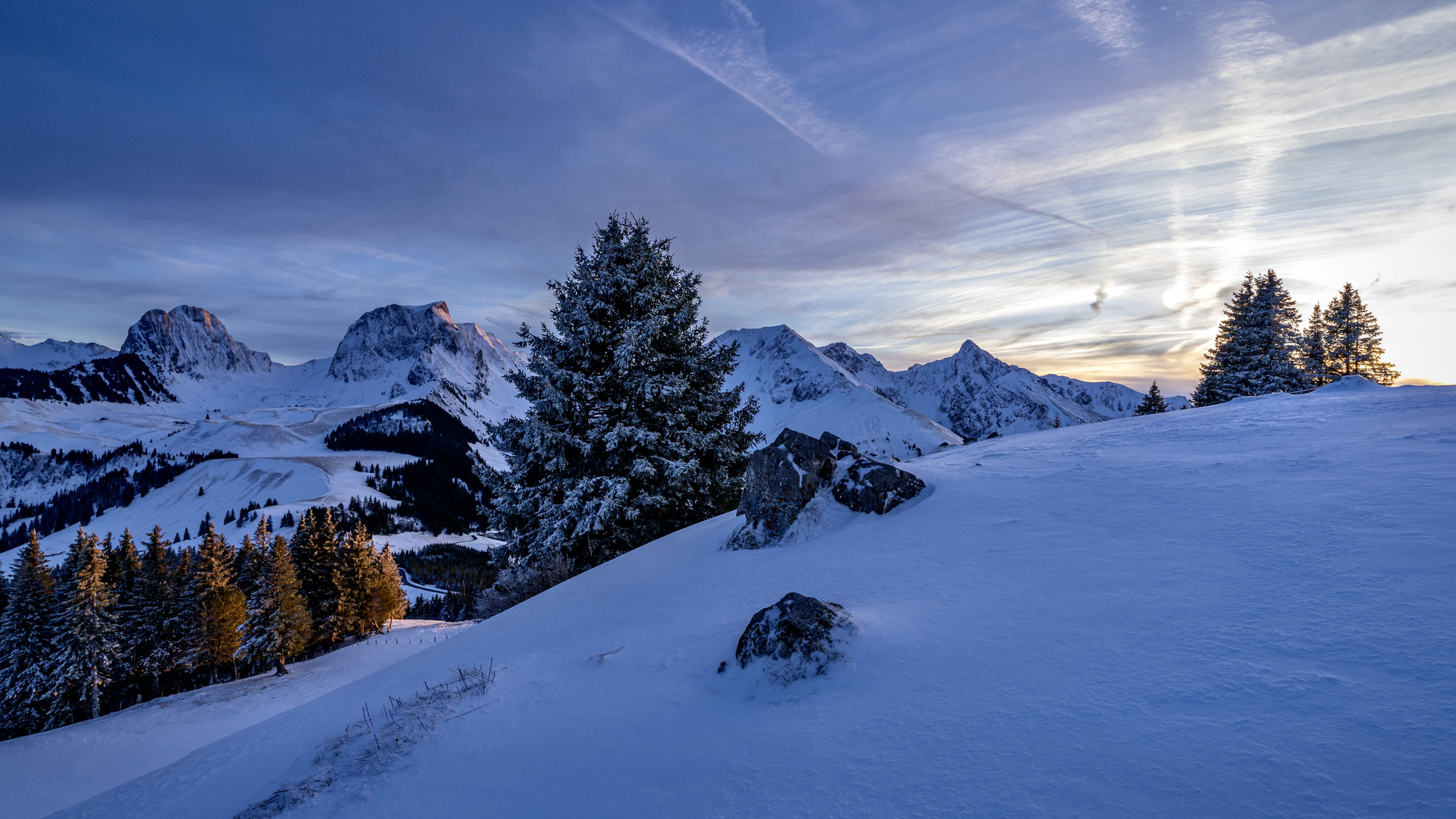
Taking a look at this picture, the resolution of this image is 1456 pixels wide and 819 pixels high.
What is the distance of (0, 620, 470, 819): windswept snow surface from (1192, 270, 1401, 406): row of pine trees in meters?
43.5

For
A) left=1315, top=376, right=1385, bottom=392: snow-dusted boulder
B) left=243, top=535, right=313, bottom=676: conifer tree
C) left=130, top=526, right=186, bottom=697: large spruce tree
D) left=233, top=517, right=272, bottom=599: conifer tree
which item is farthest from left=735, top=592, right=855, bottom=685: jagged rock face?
left=130, top=526, right=186, bottom=697: large spruce tree

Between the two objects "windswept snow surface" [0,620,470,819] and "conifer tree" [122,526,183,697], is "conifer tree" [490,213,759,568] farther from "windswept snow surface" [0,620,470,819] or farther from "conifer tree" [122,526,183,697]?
"conifer tree" [122,526,183,697]

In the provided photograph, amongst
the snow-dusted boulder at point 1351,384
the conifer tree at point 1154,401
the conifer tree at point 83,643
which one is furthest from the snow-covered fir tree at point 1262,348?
the conifer tree at point 83,643

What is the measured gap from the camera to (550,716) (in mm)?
4621

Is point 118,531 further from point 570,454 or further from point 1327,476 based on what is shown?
point 1327,476

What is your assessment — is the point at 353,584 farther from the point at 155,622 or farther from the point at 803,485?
the point at 803,485

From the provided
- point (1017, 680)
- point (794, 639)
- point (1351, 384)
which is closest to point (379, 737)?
point (794, 639)

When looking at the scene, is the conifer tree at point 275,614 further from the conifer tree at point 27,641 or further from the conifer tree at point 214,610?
the conifer tree at point 27,641

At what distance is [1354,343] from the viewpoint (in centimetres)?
3253

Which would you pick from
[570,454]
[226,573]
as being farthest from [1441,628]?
[226,573]

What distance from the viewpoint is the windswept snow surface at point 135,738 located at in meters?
25.6

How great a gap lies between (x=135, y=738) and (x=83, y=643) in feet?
45.0

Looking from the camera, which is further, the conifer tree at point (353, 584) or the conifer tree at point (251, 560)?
the conifer tree at point (353, 584)

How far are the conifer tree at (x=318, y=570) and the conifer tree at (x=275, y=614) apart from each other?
6.22m
